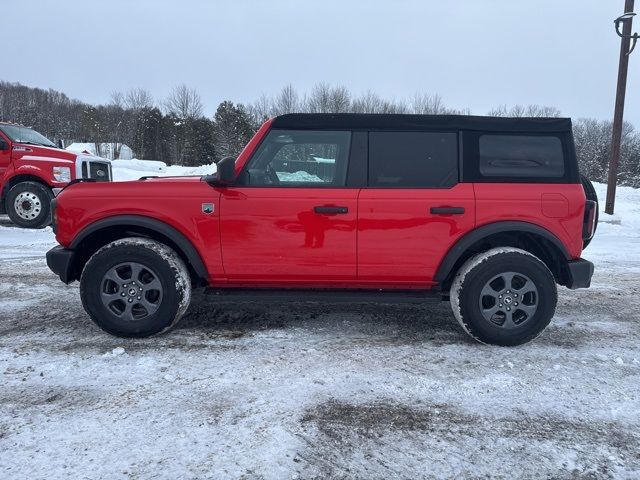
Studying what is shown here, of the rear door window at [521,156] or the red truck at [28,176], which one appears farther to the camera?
the red truck at [28,176]

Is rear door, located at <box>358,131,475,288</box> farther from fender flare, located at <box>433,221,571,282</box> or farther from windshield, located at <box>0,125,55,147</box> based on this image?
windshield, located at <box>0,125,55,147</box>

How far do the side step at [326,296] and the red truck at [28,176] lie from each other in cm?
685

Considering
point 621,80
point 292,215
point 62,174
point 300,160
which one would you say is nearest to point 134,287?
point 292,215

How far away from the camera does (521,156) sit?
3461 millimetres

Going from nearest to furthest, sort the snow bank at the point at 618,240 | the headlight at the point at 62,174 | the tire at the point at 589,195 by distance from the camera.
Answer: the tire at the point at 589,195 < the snow bank at the point at 618,240 < the headlight at the point at 62,174

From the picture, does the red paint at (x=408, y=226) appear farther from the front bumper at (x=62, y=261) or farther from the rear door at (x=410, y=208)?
the front bumper at (x=62, y=261)

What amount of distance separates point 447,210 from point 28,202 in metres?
8.53

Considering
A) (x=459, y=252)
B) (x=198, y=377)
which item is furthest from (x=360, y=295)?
(x=198, y=377)

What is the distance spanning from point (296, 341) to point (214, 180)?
4.58ft

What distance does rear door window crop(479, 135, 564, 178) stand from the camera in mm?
3438

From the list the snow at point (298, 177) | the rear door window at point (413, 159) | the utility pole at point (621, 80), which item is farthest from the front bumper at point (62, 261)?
the utility pole at point (621, 80)

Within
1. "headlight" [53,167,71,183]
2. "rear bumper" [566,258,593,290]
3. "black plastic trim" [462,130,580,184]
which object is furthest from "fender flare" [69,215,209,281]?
"headlight" [53,167,71,183]

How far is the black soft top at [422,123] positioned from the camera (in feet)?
11.4

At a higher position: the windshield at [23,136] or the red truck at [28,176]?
the windshield at [23,136]
